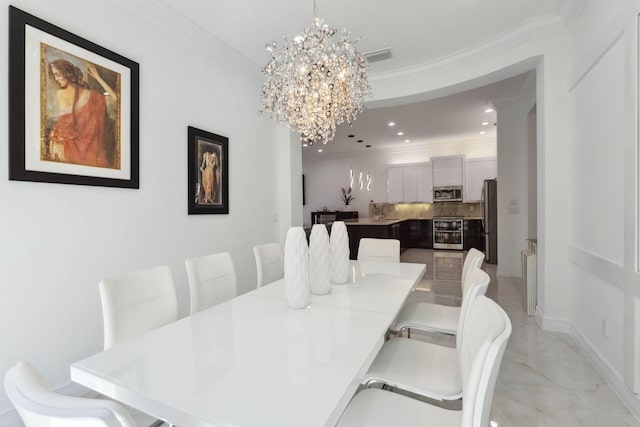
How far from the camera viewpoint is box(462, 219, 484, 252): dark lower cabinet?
25.5ft

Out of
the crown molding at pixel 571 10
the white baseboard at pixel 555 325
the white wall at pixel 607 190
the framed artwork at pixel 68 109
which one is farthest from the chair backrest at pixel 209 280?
the crown molding at pixel 571 10

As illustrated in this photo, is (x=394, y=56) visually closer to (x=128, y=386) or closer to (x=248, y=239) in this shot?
(x=248, y=239)

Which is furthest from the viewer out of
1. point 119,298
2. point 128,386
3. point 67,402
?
point 119,298

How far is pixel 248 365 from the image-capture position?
0.96 metres

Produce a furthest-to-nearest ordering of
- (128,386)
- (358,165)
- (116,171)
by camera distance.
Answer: (358,165) < (116,171) < (128,386)

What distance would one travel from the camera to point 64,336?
1.94 meters

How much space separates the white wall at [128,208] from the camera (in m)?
1.76

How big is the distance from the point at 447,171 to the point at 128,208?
303 inches

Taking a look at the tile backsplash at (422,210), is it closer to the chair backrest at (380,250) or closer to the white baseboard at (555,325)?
the white baseboard at (555,325)

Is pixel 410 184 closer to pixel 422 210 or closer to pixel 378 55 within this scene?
pixel 422 210

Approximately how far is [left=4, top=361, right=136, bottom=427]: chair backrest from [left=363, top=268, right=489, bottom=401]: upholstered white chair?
105cm

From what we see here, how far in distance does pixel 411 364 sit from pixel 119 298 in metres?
1.38

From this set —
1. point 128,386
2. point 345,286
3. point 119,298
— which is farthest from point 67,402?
point 345,286

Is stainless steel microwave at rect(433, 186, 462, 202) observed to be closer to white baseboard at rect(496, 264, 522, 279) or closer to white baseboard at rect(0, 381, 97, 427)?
white baseboard at rect(496, 264, 522, 279)
